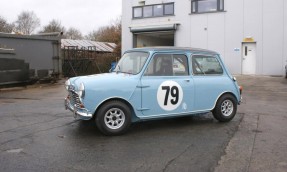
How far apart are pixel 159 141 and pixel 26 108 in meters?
5.59

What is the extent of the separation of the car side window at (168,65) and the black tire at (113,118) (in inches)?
36.8

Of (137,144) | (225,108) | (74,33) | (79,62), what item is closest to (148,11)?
(79,62)

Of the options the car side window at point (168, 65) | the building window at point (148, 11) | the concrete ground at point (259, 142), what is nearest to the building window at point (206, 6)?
the building window at point (148, 11)

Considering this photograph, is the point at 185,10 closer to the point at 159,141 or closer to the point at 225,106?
the point at 225,106

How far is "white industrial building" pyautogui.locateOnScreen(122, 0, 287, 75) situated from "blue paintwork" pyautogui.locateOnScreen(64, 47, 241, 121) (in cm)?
1644

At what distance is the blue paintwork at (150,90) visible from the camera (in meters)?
7.07

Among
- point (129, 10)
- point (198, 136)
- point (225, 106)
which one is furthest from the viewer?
point (129, 10)

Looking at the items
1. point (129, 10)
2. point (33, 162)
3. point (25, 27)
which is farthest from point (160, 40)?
point (25, 27)

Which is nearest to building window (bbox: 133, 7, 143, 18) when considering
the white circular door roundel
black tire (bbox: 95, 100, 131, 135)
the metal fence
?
the metal fence

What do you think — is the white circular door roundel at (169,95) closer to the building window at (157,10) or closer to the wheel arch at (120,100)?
the wheel arch at (120,100)

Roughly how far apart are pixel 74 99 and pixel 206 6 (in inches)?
804

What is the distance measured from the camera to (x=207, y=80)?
8.34m

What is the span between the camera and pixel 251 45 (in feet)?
81.2

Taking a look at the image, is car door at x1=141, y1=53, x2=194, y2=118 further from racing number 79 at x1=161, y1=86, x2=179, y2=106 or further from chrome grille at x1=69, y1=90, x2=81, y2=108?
chrome grille at x1=69, y1=90, x2=81, y2=108
